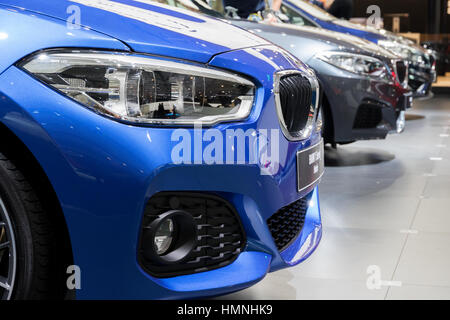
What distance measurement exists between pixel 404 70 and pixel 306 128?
3.79 m

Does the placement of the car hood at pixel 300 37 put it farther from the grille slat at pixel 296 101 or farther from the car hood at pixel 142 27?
the car hood at pixel 142 27

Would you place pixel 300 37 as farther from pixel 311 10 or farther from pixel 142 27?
pixel 142 27

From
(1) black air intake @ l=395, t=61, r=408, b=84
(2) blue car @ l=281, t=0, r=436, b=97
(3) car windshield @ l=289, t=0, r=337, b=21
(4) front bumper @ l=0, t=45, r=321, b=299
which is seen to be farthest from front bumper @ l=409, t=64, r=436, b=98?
(4) front bumper @ l=0, t=45, r=321, b=299

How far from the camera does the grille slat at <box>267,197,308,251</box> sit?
2.26 metres

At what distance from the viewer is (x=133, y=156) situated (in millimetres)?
1764

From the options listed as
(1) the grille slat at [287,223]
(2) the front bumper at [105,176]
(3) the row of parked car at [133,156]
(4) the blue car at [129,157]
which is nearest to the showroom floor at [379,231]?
(1) the grille slat at [287,223]

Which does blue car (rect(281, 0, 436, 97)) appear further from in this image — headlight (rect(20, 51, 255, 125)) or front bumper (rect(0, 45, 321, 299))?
front bumper (rect(0, 45, 321, 299))

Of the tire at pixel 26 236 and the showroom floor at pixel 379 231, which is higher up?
the tire at pixel 26 236

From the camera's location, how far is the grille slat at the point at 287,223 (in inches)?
89.1

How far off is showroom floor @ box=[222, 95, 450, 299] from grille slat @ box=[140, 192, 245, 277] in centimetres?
51

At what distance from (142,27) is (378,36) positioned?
5711 millimetres

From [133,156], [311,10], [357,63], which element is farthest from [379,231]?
[311,10]

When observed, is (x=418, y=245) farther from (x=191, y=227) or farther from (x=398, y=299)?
(x=191, y=227)

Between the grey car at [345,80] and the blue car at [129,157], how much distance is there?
2.78m
